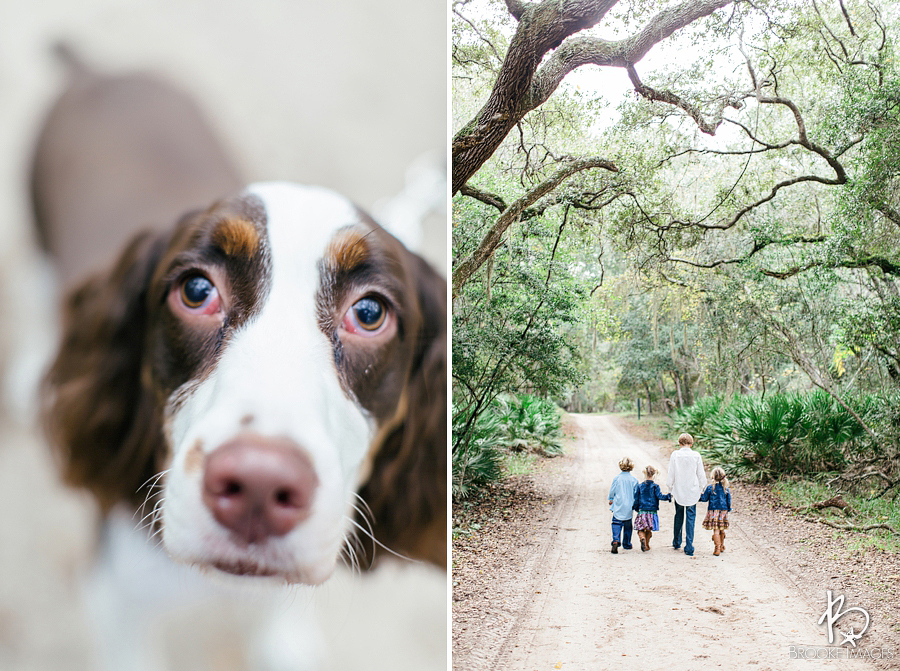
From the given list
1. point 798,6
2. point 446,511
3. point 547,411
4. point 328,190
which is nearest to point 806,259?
point 798,6

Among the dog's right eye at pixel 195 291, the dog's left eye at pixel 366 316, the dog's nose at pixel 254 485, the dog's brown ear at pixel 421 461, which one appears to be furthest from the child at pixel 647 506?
the dog's right eye at pixel 195 291

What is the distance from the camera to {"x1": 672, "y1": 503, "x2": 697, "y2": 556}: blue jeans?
249cm

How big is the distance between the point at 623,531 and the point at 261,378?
1821mm

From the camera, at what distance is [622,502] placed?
8.58 feet

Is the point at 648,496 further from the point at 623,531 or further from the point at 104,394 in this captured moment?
the point at 104,394

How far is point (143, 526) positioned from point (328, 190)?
3.65ft

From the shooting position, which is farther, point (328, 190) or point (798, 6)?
point (798, 6)

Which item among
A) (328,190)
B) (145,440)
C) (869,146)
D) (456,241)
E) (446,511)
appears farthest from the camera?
(456,241)

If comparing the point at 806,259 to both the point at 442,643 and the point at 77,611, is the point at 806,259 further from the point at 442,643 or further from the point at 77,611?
the point at 77,611

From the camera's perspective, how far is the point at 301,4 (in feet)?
5.98

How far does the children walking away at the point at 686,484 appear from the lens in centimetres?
250

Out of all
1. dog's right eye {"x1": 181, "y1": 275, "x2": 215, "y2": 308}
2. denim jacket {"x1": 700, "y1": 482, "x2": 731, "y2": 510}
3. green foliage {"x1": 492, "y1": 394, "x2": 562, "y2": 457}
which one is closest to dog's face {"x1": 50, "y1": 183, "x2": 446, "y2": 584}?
dog's right eye {"x1": 181, "y1": 275, "x2": 215, "y2": 308}

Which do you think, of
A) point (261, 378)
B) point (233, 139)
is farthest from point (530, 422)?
point (233, 139)

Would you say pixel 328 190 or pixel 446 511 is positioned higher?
pixel 328 190
